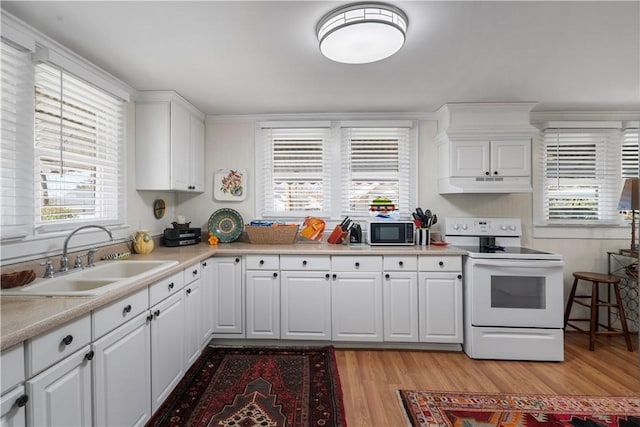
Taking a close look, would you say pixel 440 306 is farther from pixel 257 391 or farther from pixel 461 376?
pixel 257 391

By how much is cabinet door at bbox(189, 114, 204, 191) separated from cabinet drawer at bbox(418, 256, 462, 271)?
2.36 meters

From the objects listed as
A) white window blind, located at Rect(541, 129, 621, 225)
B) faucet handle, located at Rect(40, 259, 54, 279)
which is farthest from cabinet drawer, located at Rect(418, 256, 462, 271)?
faucet handle, located at Rect(40, 259, 54, 279)

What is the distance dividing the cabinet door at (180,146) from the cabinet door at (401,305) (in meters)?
2.09

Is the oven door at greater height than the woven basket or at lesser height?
lesser

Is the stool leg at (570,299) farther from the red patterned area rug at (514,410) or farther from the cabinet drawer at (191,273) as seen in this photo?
the cabinet drawer at (191,273)

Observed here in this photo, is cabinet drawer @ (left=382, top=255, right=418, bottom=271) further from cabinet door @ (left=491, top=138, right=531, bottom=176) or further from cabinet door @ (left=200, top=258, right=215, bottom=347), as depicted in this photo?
cabinet door @ (left=200, top=258, right=215, bottom=347)

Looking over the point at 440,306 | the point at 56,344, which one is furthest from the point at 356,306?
the point at 56,344

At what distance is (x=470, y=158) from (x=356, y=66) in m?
1.52

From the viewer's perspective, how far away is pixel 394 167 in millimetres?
3373

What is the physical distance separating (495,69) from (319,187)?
1908mm

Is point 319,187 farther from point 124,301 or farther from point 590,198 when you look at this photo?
point 590,198

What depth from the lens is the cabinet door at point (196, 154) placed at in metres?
3.09

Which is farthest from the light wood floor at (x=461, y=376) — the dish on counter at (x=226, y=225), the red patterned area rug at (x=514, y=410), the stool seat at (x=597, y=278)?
the dish on counter at (x=226, y=225)

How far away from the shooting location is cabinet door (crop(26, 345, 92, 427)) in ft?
3.53
